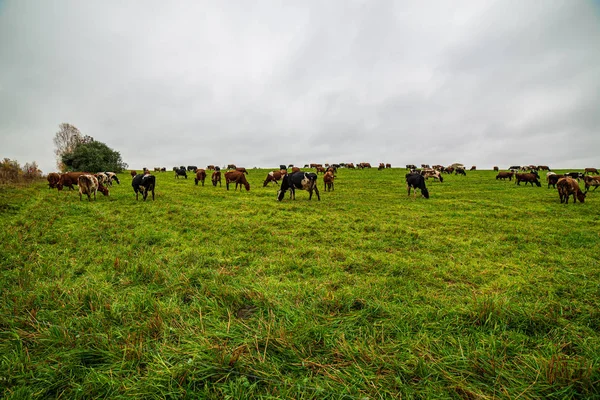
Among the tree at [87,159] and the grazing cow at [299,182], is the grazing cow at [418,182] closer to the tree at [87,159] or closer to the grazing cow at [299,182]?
the grazing cow at [299,182]

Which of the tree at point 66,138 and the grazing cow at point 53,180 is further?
the tree at point 66,138

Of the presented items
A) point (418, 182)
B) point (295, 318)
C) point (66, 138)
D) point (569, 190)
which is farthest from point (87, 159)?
point (569, 190)

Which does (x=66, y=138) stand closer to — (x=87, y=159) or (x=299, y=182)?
(x=87, y=159)

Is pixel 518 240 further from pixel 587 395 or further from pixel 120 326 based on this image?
pixel 120 326

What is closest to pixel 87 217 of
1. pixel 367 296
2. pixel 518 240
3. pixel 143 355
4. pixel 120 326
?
pixel 120 326

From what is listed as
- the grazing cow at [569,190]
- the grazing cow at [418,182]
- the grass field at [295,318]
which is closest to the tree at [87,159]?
the grass field at [295,318]

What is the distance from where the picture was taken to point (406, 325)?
334cm

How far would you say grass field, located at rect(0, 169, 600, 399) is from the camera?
239cm

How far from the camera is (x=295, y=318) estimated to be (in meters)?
3.43

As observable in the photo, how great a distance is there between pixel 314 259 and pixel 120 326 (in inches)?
155

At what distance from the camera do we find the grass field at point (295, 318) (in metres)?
2.39

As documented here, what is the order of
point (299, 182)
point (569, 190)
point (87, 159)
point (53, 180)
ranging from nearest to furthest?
1. point (569, 190)
2. point (299, 182)
3. point (53, 180)
4. point (87, 159)

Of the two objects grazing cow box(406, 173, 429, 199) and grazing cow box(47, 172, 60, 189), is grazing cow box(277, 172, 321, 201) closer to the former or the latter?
grazing cow box(406, 173, 429, 199)

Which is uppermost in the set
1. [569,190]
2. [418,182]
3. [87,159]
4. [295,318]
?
[87,159]
